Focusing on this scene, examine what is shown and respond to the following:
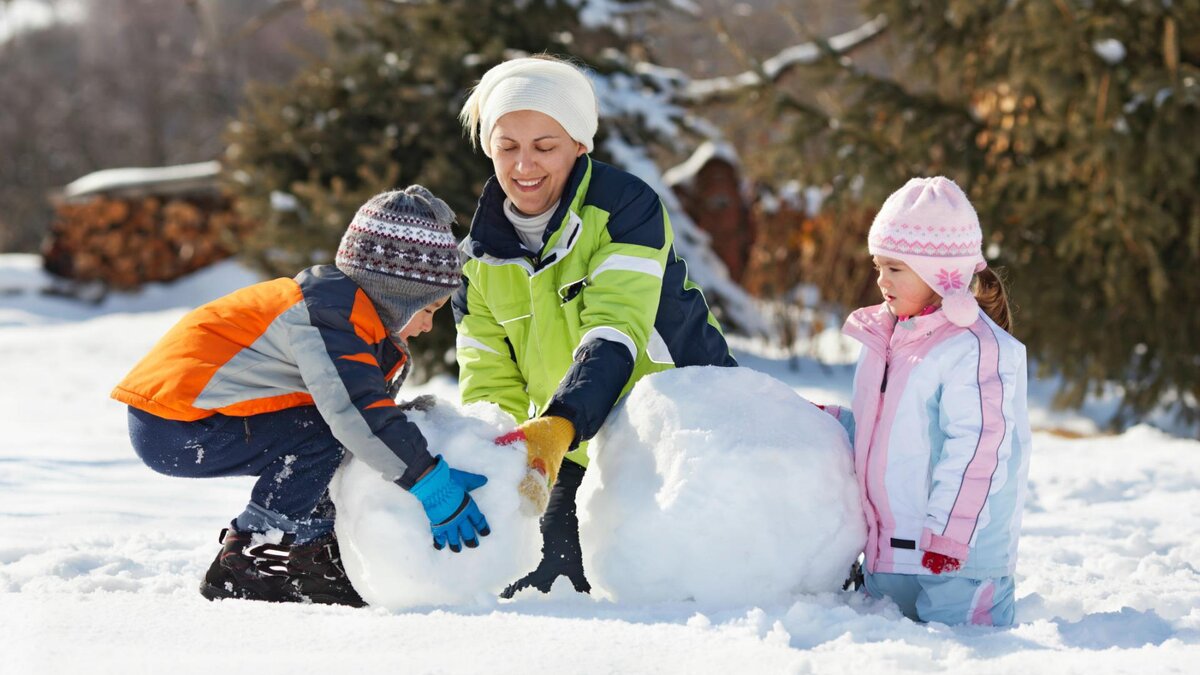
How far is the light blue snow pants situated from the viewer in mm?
2391

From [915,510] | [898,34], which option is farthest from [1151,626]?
[898,34]

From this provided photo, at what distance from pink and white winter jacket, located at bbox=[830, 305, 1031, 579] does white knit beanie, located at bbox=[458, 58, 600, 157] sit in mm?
935

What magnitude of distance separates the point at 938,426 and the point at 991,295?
40cm

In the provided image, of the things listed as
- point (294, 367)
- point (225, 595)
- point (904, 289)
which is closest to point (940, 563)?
point (904, 289)

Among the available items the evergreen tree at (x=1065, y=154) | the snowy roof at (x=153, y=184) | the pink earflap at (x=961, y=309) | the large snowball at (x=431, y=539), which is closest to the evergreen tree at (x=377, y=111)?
the evergreen tree at (x=1065, y=154)

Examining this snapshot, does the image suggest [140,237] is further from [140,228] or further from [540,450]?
[540,450]

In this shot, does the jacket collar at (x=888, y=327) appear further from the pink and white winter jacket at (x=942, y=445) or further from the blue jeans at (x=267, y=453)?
the blue jeans at (x=267, y=453)

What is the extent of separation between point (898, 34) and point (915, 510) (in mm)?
5082

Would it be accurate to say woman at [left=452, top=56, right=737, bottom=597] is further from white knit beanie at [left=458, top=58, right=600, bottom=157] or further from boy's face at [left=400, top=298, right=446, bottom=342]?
boy's face at [left=400, top=298, right=446, bottom=342]

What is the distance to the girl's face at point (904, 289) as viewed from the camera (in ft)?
8.39

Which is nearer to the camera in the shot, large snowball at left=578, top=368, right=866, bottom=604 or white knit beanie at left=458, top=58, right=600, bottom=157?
large snowball at left=578, top=368, right=866, bottom=604

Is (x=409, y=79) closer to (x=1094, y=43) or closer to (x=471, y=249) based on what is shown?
(x=1094, y=43)

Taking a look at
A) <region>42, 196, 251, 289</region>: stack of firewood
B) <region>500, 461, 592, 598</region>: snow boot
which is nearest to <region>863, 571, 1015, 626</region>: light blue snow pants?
<region>500, 461, 592, 598</region>: snow boot

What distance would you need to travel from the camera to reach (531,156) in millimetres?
2748
